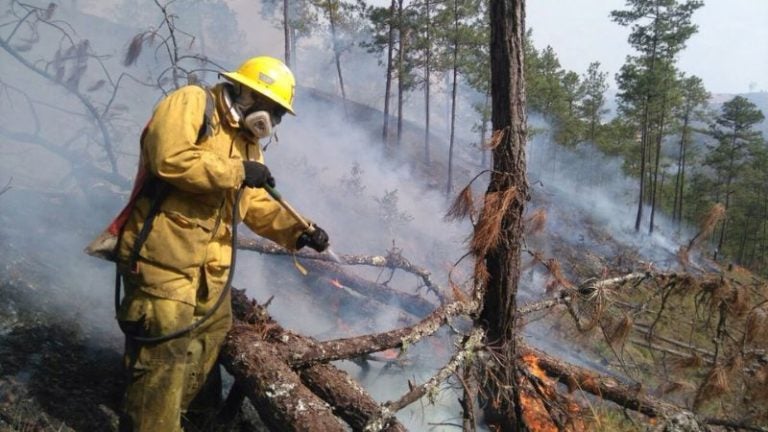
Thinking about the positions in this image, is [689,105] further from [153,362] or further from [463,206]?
[153,362]

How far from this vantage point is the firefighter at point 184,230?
2387mm

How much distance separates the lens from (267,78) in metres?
A: 2.71

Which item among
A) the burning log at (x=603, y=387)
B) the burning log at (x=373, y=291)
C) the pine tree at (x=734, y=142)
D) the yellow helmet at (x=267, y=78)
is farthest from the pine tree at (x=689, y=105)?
the yellow helmet at (x=267, y=78)

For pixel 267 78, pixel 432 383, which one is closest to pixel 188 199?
pixel 267 78

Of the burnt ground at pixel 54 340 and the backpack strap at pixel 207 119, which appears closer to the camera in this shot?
the backpack strap at pixel 207 119

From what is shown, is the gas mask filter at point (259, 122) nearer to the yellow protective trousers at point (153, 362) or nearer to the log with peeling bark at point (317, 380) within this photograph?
the yellow protective trousers at point (153, 362)

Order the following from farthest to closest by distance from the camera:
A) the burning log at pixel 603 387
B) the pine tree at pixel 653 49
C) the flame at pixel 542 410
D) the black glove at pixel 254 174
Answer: the pine tree at pixel 653 49 < the burning log at pixel 603 387 < the flame at pixel 542 410 < the black glove at pixel 254 174

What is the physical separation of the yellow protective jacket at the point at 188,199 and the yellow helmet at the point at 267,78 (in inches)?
6.6

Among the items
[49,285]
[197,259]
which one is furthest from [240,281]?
[197,259]

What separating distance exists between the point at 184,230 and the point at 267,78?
0.99 m

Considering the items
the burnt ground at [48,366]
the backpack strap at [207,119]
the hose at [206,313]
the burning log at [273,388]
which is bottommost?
the burnt ground at [48,366]

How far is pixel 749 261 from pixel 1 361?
40856 mm

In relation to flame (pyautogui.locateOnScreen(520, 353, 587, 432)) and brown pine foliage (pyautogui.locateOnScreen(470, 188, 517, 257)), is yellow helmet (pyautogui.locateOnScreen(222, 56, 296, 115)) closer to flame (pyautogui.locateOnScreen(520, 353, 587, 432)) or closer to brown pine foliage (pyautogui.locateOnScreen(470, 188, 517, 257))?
brown pine foliage (pyautogui.locateOnScreen(470, 188, 517, 257))

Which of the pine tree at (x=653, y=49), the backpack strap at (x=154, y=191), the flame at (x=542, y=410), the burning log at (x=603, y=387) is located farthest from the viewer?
the pine tree at (x=653, y=49)
